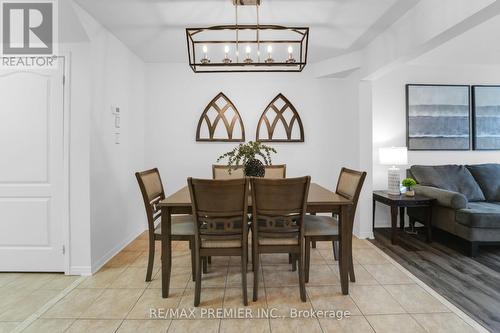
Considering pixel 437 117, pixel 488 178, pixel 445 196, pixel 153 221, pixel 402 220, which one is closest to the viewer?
pixel 153 221

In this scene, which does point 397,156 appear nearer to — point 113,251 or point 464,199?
point 464,199

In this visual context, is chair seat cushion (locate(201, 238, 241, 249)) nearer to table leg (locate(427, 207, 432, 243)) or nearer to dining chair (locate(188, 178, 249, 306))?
dining chair (locate(188, 178, 249, 306))

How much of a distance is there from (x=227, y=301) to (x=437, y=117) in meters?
3.99

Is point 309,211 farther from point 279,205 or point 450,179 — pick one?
point 450,179

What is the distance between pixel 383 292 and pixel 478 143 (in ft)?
10.8

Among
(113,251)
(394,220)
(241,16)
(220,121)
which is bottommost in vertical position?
(113,251)

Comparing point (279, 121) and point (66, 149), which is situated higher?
point (279, 121)

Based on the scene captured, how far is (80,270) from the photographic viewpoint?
2586 millimetres

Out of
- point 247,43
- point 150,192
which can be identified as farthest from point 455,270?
point 150,192

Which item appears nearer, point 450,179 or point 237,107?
point 450,179

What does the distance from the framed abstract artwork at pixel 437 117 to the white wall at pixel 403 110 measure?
93 millimetres

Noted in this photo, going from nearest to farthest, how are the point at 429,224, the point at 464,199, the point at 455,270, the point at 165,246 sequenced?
the point at 165,246 < the point at 455,270 < the point at 464,199 < the point at 429,224

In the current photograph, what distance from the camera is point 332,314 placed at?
1.96 metres

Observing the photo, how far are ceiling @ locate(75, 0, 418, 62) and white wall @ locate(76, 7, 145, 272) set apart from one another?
0.24 meters
